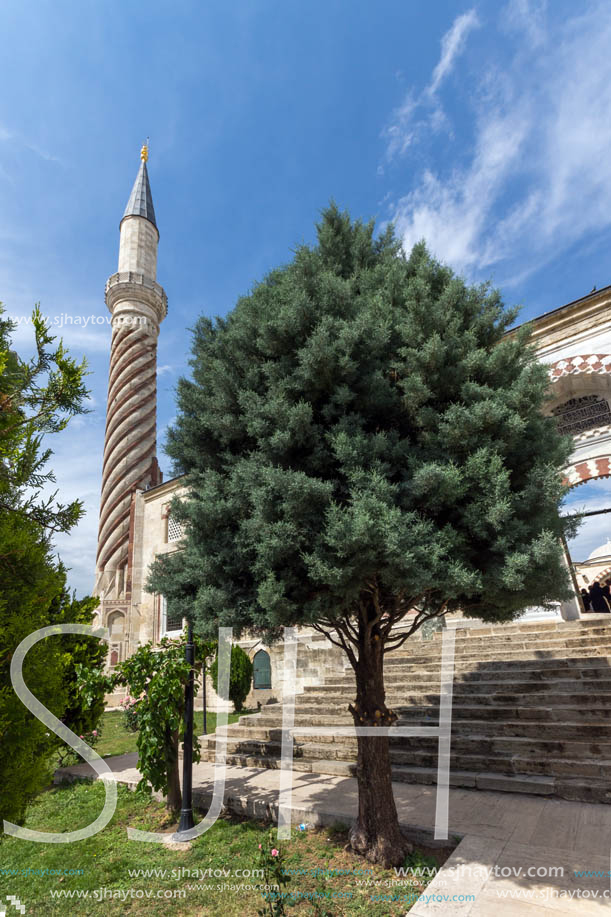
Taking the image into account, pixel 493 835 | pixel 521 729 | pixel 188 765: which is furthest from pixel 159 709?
pixel 521 729

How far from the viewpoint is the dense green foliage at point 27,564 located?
274cm

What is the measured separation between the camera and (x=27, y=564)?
2932 millimetres

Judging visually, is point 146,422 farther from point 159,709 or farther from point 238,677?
point 159,709

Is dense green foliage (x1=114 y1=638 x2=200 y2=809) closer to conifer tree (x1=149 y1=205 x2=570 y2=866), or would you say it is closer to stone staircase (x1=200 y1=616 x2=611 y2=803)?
conifer tree (x1=149 y1=205 x2=570 y2=866)

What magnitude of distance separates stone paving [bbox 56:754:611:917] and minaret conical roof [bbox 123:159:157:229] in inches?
1012

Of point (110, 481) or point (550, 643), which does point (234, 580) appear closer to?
point (550, 643)

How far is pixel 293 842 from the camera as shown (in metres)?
4.43

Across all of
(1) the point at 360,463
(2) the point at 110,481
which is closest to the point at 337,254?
(1) the point at 360,463

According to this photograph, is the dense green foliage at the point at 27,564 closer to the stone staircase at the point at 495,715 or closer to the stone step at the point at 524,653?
the stone staircase at the point at 495,715

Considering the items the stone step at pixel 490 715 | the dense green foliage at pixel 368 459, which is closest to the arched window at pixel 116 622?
the stone step at pixel 490 715

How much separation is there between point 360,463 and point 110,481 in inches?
755

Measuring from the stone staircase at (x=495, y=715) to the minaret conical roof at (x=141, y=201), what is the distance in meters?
24.3

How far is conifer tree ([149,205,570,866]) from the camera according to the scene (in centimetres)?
343

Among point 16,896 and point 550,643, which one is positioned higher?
point 550,643
